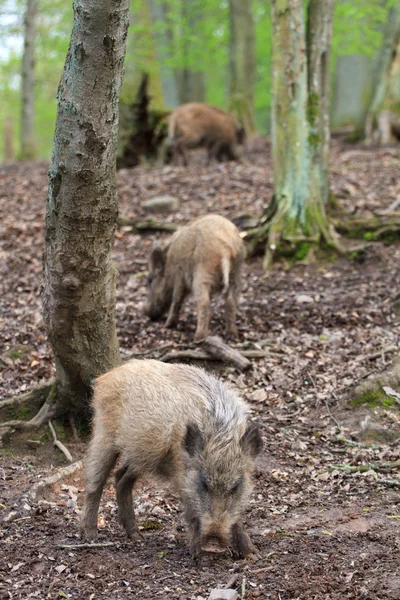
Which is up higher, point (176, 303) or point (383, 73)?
point (383, 73)

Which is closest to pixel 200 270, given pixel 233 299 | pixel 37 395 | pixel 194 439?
pixel 233 299

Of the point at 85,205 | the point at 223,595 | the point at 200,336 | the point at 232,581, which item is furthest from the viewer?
the point at 200,336

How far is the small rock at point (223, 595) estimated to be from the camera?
12.0 feet

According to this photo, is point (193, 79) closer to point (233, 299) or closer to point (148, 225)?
point (148, 225)

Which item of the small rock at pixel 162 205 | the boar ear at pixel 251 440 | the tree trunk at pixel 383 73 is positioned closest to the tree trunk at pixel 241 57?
the tree trunk at pixel 383 73

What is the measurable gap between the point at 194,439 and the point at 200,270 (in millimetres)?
3948

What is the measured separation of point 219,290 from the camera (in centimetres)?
802

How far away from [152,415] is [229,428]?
1.69 ft

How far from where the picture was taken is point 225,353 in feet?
23.0

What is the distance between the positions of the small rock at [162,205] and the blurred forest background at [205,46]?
16.2ft

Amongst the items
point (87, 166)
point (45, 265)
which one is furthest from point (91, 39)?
point (45, 265)

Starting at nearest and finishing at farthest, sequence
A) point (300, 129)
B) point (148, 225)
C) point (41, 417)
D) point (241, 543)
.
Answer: point (241, 543) < point (41, 417) < point (300, 129) < point (148, 225)

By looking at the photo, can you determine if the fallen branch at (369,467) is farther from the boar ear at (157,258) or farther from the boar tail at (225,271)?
the boar ear at (157,258)

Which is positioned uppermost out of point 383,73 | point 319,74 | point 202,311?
point 383,73
